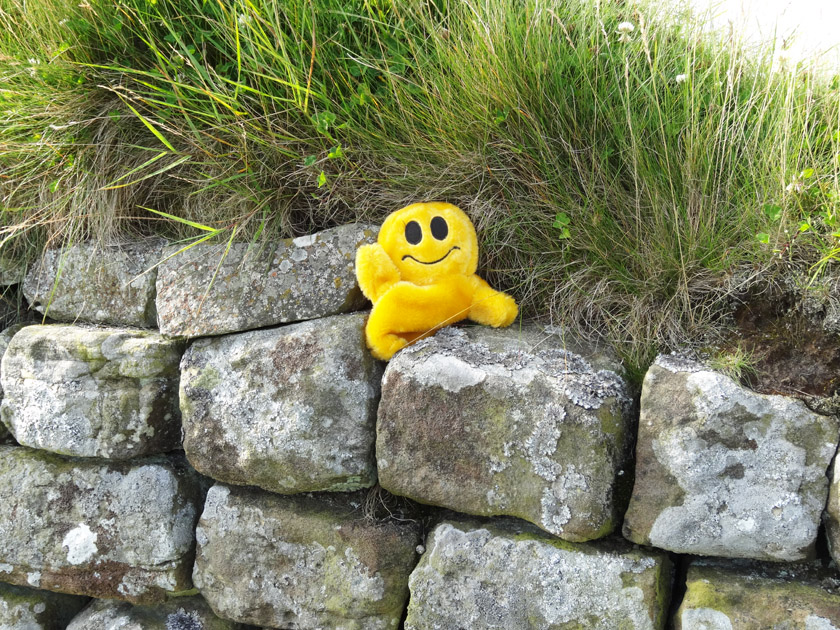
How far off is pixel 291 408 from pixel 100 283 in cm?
94

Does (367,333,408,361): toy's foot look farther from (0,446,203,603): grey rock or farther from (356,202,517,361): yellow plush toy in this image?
(0,446,203,603): grey rock

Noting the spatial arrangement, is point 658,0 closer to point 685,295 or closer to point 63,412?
point 685,295

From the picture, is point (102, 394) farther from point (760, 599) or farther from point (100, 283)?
point (760, 599)

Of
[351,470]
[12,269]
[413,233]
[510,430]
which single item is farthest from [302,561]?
[12,269]

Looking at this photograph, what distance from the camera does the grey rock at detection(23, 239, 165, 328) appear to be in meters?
2.17

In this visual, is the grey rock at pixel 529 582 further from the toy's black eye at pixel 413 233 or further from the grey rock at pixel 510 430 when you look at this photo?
the toy's black eye at pixel 413 233

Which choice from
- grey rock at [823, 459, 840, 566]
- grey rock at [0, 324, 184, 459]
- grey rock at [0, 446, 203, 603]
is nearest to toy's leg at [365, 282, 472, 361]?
grey rock at [0, 324, 184, 459]

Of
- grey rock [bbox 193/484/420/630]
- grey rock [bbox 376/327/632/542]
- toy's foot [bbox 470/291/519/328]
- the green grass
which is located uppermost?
the green grass

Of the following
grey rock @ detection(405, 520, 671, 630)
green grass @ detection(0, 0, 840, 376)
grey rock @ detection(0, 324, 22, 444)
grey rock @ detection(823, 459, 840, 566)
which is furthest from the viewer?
grey rock @ detection(0, 324, 22, 444)

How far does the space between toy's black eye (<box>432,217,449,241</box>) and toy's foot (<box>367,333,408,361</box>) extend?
1.03 ft

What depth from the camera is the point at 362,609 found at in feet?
5.94

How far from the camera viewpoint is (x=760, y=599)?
58.0 inches

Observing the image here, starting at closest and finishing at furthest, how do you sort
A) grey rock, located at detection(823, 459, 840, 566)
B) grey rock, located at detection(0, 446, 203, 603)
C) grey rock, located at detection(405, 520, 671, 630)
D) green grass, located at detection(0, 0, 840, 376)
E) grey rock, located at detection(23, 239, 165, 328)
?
1. grey rock, located at detection(823, 459, 840, 566)
2. grey rock, located at detection(405, 520, 671, 630)
3. green grass, located at detection(0, 0, 840, 376)
4. grey rock, located at detection(0, 446, 203, 603)
5. grey rock, located at detection(23, 239, 165, 328)

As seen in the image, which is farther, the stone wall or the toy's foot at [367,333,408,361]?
the toy's foot at [367,333,408,361]
